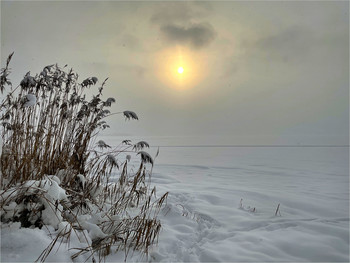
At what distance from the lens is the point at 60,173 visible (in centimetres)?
263

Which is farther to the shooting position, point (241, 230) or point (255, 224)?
point (255, 224)

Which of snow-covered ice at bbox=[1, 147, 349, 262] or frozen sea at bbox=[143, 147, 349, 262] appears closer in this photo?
snow-covered ice at bbox=[1, 147, 349, 262]

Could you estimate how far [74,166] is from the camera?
2830 millimetres

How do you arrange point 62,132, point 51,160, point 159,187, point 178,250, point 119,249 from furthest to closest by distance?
point 159,187 < point 62,132 < point 51,160 < point 178,250 < point 119,249

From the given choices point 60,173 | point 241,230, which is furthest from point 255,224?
point 60,173

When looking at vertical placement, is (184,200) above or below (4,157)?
below

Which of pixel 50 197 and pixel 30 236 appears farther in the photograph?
pixel 50 197

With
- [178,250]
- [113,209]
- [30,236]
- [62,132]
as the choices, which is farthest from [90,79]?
[178,250]

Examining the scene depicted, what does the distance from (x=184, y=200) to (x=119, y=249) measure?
6.34 ft

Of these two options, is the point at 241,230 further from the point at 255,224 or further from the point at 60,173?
the point at 60,173

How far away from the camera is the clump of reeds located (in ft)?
5.76

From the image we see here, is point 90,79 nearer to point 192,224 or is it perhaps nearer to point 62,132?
point 62,132

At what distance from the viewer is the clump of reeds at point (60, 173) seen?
1755 mm

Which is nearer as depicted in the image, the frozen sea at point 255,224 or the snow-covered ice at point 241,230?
the snow-covered ice at point 241,230
